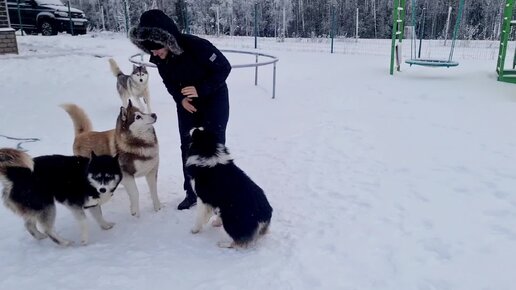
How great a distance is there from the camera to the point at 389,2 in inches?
1209

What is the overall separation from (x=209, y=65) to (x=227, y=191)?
1034 millimetres

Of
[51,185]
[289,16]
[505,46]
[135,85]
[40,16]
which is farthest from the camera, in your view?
[289,16]

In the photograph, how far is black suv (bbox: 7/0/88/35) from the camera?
16.2 m

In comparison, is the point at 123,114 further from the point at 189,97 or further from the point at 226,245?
the point at 226,245

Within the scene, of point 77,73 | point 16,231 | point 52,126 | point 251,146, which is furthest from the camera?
point 77,73

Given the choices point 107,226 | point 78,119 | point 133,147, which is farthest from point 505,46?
point 107,226

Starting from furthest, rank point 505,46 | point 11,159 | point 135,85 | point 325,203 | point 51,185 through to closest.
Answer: point 505,46
point 135,85
point 325,203
point 51,185
point 11,159

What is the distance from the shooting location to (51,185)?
2508 millimetres

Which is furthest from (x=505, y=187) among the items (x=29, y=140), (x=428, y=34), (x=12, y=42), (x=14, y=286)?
(x=428, y=34)

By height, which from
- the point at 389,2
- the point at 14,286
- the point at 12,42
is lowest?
the point at 14,286

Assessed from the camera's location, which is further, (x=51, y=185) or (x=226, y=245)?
(x=226, y=245)

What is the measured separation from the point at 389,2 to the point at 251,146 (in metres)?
30.5

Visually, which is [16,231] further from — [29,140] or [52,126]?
[52,126]

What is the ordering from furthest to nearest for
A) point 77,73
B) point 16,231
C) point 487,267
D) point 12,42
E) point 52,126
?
point 12,42
point 77,73
point 52,126
point 16,231
point 487,267
